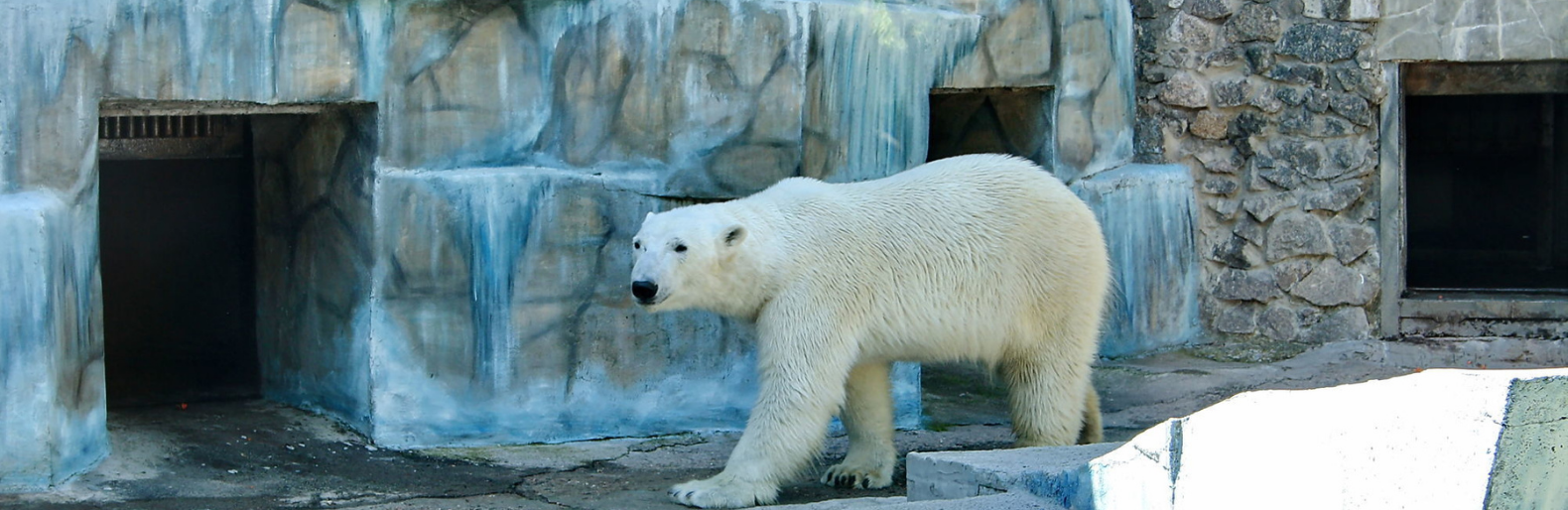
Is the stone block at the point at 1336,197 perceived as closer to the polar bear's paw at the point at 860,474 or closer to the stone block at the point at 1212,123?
the stone block at the point at 1212,123

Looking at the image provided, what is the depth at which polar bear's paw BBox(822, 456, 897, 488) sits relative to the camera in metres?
5.17

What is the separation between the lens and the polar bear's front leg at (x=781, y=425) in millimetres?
4742

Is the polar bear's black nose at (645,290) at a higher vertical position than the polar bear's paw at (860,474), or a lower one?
higher

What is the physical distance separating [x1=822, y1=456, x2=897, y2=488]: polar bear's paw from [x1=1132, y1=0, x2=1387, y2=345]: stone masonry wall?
2768 mm

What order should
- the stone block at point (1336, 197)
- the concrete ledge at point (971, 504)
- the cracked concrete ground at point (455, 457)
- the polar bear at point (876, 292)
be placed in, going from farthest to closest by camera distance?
the stone block at point (1336, 197) < the cracked concrete ground at point (455, 457) < the polar bear at point (876, 292) < the concrete ledge at point (971, 504)

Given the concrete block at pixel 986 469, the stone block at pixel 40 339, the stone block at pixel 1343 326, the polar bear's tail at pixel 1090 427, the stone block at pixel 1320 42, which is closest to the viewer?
the concrete block at pixel 986 469

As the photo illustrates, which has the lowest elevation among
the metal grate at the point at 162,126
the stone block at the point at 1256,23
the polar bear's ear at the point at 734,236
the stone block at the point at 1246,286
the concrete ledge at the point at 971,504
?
the concrete ledge at the point at 971,504

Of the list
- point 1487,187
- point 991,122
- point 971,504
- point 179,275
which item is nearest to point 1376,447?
point 971,504

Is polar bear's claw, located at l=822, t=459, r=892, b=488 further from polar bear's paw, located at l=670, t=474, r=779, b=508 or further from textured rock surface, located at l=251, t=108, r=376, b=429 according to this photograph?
textured rock surface, located at l=251, t=108, r=376, b=429

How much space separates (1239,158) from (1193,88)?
1.25 ft

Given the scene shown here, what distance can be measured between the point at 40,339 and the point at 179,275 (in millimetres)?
1972

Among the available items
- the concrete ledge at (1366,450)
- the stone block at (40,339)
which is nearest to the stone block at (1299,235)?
the concrete ledge at (1366,450)

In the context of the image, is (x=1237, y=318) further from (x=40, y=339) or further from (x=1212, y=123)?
(x=40, y=339)

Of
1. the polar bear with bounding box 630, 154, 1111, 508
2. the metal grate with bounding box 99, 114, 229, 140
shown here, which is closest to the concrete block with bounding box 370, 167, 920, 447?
the polar bear with bounding box 630, 154, 1111, 508
